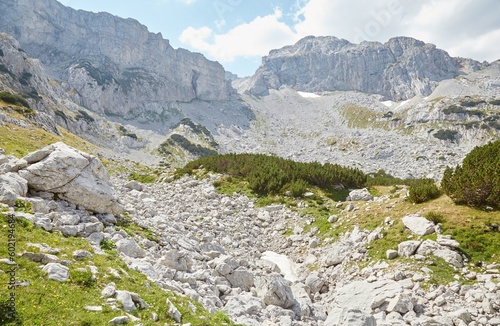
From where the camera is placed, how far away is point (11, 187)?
44.7 feet

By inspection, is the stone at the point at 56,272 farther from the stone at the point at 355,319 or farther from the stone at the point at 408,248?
the stone at the point at 408,248

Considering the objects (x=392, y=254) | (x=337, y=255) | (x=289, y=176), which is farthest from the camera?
(x=289, y=176)

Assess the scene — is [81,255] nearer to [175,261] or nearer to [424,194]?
[175,261]

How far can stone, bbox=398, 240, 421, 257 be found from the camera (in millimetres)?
15828

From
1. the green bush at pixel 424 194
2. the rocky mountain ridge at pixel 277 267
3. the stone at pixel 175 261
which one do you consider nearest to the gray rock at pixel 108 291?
the rocky mountain ridge at pixel 277 267

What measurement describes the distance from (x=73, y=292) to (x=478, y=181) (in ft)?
66.1

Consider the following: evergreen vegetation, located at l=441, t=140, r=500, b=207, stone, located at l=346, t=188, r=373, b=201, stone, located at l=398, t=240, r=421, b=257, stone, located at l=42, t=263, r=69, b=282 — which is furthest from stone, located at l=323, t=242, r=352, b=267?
stone, located at l=42, t=263, r=69, b=282

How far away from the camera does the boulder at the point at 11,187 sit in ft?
42.7

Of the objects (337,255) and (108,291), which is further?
(337,255)

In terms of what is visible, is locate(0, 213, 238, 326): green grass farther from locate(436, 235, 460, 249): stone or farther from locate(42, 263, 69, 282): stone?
locate(436, 235, 460, 249): stone

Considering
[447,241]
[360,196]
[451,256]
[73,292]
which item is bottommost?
[73,292]

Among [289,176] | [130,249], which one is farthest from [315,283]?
[289,176]

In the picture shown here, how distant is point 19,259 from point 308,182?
89.7 ft

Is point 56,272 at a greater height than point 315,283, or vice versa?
point 56,272
